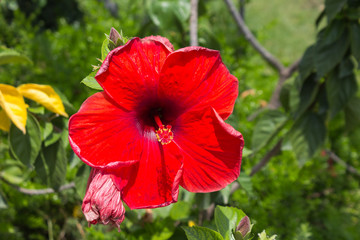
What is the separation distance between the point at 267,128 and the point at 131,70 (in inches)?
43.6

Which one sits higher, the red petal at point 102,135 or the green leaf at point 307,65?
the green leaf at point 307,65

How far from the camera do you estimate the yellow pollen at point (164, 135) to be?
78cm

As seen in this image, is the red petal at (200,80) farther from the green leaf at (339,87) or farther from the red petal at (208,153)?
the green leaf at (339,87)

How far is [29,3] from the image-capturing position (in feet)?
10.6

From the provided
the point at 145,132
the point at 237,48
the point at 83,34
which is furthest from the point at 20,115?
Result: the point at 237,48

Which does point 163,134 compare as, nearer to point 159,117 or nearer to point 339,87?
point 159,117

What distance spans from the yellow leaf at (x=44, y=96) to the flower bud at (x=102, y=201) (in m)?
0.35

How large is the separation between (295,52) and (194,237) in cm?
401

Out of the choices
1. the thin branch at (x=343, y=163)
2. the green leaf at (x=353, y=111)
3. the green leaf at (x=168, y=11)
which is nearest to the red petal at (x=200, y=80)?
the green leaf at (x=168, y=11)

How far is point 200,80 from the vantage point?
2.35ft

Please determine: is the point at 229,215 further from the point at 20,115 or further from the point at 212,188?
the point at 20,115

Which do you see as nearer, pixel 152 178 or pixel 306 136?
pixel 152 178

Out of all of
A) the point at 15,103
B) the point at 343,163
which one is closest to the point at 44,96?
the point at 15,103

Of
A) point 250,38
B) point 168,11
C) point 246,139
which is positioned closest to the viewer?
point 168,11
